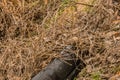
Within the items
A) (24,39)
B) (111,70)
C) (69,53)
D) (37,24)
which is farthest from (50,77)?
(37,24)

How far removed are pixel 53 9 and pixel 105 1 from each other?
0.81 m

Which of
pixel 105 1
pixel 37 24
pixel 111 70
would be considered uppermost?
pixel 105 1

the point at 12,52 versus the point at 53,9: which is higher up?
the point at 53,9

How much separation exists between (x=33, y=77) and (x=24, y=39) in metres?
0.97

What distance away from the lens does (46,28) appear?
4695mm

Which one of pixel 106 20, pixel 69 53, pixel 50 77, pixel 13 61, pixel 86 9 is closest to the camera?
pixel 50 77

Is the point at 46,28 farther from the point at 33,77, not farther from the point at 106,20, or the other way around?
the point at 33,77

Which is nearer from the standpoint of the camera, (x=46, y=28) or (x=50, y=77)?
(x=50, y=77)

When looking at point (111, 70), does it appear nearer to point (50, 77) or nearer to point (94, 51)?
point (94, 51)

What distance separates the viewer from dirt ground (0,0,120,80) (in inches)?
154

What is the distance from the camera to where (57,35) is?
4348 millimetres

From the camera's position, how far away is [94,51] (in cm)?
405

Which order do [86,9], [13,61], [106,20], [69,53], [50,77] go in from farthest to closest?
[86,9]
[106,20]
[13,61]
[69,53]
[50,77]

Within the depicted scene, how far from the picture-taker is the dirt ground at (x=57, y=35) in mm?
3924
